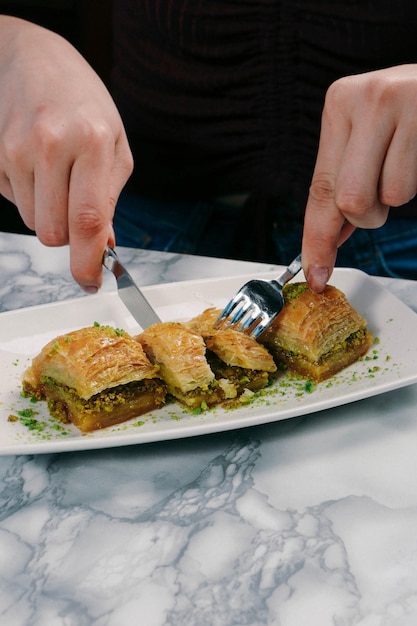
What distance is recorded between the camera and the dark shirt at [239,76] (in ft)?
5.61

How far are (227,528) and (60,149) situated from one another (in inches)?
24.1

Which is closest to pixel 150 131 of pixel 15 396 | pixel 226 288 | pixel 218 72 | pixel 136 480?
pixel 218 72

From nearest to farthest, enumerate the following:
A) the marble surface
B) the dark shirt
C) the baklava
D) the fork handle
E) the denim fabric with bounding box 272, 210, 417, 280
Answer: the marble surface → the baklava → the fork handle → the dark shirt → the denim fabric with bounding box 272, 210, 417, 280

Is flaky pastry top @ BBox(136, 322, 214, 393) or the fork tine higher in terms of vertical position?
flaky pastry top @ BBox(136, 322, 214, 393)

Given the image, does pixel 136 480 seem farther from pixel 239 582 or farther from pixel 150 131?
pixel 150 131

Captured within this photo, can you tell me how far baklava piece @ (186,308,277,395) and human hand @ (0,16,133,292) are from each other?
228 millimetres

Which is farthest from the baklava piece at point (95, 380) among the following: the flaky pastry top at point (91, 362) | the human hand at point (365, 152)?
the human hand at point (365, 152)

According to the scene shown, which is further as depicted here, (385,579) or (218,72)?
(218,72)

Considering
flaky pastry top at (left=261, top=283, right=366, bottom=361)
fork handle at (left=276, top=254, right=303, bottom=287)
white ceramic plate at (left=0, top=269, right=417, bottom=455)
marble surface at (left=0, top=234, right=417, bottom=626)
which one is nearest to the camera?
marble surface at (left=0, top=234, right=417, bottom=626)

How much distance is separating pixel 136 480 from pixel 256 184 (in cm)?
100

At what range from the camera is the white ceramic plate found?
1092mm

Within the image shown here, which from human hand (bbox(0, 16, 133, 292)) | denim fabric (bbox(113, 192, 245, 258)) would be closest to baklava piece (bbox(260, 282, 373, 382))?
human hand (bbox(0, 16, 133, 292))

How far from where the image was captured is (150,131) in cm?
200

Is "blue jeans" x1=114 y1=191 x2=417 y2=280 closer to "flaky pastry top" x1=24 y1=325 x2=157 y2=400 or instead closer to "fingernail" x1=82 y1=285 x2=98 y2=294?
"fingernail" x1=82 y1=285 x2=98 y2=294
